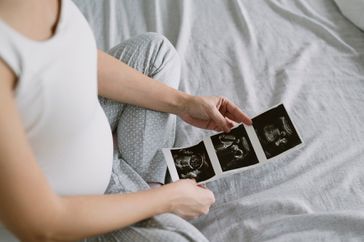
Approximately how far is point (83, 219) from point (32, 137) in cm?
14

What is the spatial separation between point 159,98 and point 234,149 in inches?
8.2

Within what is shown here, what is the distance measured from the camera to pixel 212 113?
96 centimetres

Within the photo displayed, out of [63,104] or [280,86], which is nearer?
[63,104]

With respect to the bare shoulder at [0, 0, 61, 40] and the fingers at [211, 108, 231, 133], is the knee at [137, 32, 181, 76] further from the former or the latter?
the bare shoulder at [0, 0, 61, 40]

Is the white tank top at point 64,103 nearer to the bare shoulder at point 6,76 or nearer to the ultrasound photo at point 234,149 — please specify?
the bare shoulder at point 6,76

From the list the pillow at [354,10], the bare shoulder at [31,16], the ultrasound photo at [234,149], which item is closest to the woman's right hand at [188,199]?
the ultrasound photo at [234,149]

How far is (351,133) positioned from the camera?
958 mm

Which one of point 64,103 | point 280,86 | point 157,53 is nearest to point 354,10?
point 280,86

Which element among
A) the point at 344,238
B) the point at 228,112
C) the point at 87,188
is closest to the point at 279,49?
the point at 228,112

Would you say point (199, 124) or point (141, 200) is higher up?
point (199, 124)

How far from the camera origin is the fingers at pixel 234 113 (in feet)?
3.16

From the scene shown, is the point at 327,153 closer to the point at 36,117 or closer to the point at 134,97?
the point at 134,97

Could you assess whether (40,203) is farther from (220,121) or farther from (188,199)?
(220,121)

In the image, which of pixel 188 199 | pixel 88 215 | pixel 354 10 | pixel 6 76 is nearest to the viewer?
pixel 6 76
